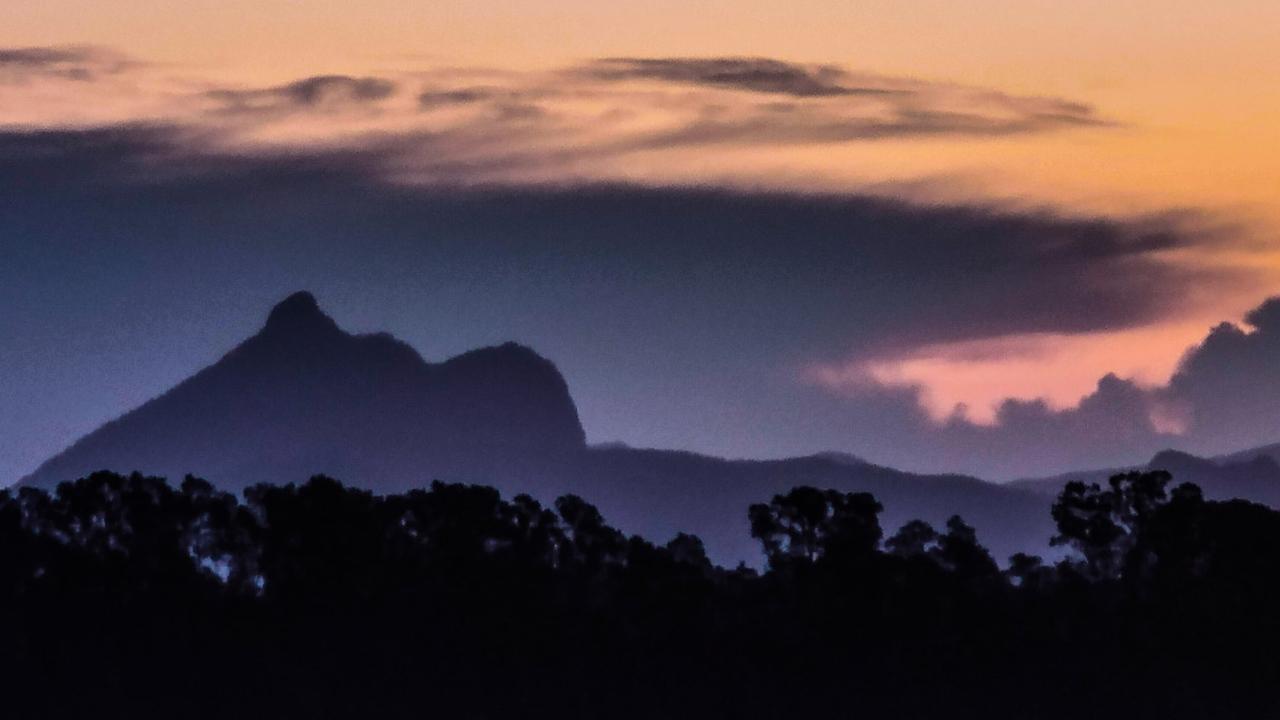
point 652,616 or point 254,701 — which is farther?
point 652,616

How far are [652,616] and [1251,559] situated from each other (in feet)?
140

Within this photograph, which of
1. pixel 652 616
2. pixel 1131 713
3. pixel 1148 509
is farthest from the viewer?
pixel 1148 509

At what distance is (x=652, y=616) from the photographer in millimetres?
159875

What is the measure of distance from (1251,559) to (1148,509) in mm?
12544

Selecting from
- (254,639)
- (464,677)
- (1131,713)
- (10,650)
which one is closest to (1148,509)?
(1131,713)

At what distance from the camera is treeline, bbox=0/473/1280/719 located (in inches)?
5842

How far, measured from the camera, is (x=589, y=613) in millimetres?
159625

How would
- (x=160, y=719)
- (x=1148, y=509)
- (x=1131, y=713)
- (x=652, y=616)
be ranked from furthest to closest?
(x=1148, y=509) < (x=652, y=616) < (x=1131, y=713) < (x=160, y=719)

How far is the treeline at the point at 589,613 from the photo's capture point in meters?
148

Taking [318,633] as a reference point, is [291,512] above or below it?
above

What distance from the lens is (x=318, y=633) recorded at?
155 metres

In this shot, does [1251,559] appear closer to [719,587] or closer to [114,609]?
[719,587]

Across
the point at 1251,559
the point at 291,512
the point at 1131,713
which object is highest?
the point at 291,512

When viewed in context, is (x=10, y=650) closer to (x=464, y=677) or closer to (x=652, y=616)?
(x=464, y=677)
